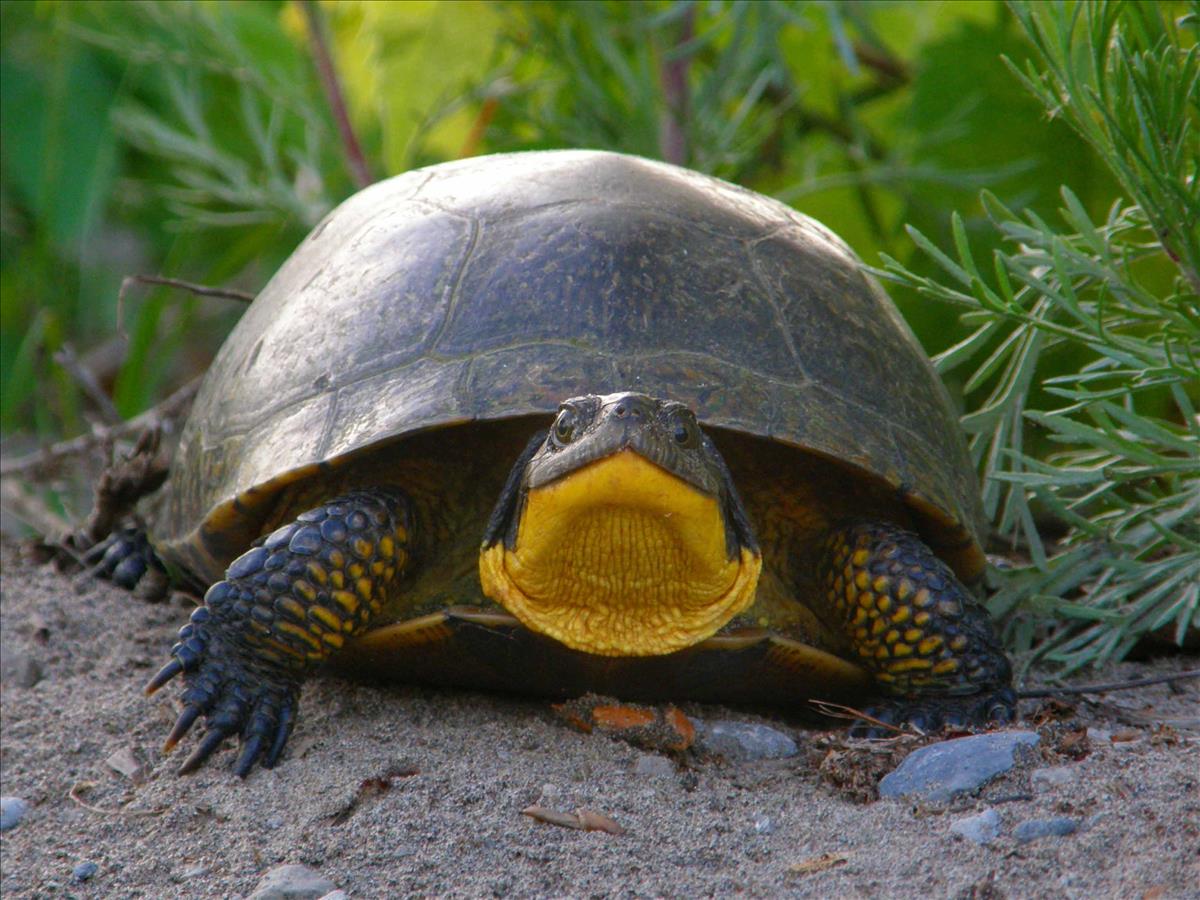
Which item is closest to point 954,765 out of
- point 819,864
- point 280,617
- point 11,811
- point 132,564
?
point 819,864

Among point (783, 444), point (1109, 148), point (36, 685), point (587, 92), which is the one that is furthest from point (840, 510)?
point (587, 92)

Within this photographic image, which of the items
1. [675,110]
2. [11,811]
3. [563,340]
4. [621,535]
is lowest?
[11,811]

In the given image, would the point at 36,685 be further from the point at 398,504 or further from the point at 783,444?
the point at 783,444

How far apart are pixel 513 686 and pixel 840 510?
643mm

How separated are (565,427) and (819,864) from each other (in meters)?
0.66

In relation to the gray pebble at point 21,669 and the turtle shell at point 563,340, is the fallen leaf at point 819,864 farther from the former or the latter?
the gray pebble at point 21,669

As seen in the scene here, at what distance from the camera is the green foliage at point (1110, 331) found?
6.15 ft

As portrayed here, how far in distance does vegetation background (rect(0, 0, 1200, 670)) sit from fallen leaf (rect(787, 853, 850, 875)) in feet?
2.49

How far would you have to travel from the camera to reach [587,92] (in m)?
3.70

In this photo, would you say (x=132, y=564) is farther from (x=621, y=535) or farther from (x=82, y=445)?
(x=621, y=535)

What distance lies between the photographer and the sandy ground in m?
1.42

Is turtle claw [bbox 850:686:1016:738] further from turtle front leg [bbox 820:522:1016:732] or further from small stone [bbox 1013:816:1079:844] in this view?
small stone [bbox 1013:816:1079:844]

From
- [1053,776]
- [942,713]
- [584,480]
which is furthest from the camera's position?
[942,713]

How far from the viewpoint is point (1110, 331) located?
2.32 meters
